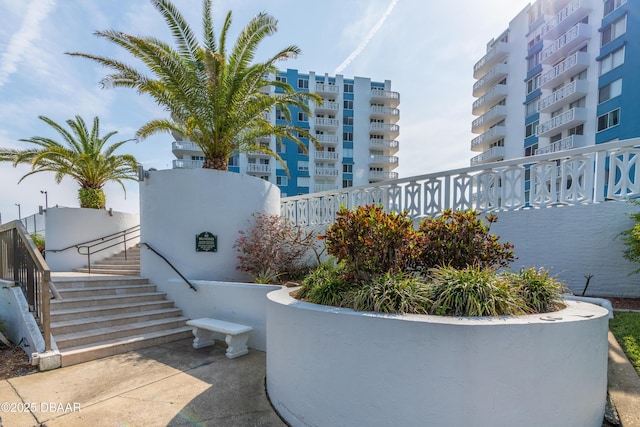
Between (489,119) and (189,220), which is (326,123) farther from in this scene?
(189,220)

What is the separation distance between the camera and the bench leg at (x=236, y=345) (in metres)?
5.14

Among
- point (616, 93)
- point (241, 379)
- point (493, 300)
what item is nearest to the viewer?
point (493, 300)

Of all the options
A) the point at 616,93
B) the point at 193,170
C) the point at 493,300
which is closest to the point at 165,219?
the point at 193,170

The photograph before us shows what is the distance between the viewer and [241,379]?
→ 4.31 meters

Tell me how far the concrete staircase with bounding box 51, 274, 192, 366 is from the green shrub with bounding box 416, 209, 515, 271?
208 inches

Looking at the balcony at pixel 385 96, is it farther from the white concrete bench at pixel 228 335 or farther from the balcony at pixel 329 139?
the white concrete bench at pixel 228 335

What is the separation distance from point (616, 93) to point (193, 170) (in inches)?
1083

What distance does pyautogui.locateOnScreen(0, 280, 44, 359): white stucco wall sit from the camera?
15.8ft

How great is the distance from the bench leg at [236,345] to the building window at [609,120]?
88.1ft

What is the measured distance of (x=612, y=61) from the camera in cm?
2014

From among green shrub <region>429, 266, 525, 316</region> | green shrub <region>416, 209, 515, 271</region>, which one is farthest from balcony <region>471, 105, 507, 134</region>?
green shrub <region>429, 266, 525, 316</region>

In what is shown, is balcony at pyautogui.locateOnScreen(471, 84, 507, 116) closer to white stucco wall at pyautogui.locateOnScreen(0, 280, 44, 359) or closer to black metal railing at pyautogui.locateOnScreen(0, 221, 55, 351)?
black metal railing at pyautogui.locateOnScreen(0, 221, 55, 351)

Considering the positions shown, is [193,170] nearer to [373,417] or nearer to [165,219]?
[165,219]

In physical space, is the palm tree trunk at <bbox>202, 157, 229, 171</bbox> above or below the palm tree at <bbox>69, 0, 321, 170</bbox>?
below
